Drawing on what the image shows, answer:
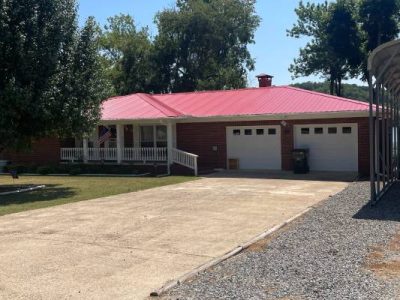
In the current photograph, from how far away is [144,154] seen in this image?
24344 millimetres

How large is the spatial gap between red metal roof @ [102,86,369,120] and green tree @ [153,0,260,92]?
1784cm

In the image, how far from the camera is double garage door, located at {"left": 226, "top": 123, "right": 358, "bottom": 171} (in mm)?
21391

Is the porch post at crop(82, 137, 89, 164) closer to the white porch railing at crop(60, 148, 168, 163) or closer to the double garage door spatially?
the white porch railing at crop(60, 148, 168, 163)

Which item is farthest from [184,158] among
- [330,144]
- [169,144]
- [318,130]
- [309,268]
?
[309,268]

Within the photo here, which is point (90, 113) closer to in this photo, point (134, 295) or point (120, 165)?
point (120, 165)

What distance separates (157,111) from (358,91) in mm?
46931

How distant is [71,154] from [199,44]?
23.7 m

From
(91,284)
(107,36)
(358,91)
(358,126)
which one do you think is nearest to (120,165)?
(358,126)

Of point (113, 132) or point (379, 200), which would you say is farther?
point (113, 132)

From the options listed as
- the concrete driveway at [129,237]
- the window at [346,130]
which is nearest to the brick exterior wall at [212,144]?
the window at [346,130]

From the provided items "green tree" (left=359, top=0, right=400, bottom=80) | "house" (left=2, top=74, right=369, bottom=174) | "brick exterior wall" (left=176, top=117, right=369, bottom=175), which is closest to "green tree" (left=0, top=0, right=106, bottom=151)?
"house" (left=2, top=74, right=369, bottom=174)

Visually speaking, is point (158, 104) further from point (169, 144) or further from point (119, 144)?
point (169, 144)

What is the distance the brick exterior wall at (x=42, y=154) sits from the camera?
2719 cm

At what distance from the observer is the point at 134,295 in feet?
19.3
